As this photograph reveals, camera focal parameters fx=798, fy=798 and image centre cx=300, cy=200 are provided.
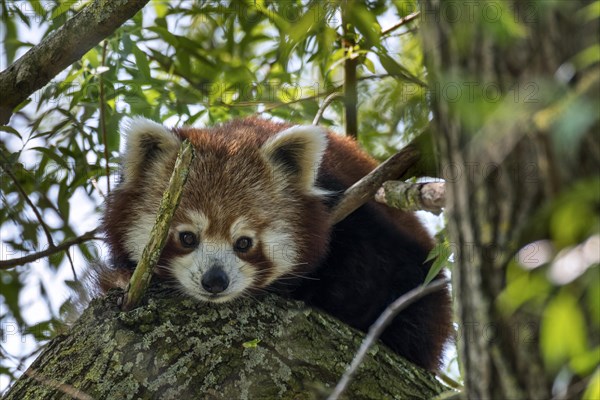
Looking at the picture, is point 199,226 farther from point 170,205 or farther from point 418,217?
point 418,217

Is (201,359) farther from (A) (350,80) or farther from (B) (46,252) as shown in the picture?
(A) (350,80)

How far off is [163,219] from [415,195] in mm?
962

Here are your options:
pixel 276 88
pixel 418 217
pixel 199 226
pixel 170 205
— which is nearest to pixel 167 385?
pixel 170 205

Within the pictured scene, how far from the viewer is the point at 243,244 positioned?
4152 mm

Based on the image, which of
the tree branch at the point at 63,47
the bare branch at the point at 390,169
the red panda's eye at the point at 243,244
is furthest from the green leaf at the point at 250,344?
the tree branch at the point at 63,47

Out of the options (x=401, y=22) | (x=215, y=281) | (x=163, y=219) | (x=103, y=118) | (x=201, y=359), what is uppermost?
(x=401, y=22)

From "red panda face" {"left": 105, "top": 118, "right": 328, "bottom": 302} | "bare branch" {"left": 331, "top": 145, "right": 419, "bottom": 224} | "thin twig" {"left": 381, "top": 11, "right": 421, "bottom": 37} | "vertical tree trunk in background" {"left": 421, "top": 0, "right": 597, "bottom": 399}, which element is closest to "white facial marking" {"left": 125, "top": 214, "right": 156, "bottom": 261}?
"red panda face" {"left": 105, "top": 118, "right": 328, "bottom": 302}

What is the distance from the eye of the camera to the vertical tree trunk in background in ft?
5.44

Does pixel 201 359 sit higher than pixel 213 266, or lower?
lower

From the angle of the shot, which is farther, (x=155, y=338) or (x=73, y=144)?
(x=73, y=144)

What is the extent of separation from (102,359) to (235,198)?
1433mm

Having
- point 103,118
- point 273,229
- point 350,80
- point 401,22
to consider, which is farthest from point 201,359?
point 401,22

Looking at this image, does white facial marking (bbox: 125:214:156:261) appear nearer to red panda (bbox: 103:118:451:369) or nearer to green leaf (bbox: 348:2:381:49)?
red panda (bbox: 103:118:451:369)

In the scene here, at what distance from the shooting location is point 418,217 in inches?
199
